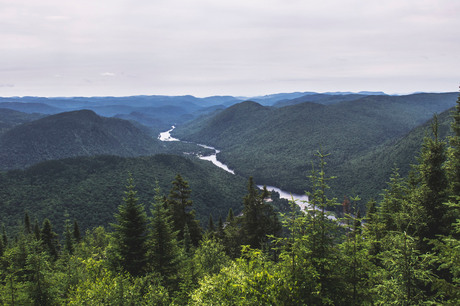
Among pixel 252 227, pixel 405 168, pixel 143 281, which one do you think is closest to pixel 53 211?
pixel 252 227

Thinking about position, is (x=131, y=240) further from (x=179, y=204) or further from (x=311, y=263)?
(x=179, y=204)

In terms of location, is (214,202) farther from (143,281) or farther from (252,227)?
(143,281)

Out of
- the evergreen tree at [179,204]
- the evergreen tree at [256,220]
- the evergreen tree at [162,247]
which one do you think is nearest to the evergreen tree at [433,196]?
the evergreen tree at [162,247]

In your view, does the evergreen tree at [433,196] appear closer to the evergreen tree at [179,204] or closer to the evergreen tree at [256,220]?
the evergreen tree at [256,220]

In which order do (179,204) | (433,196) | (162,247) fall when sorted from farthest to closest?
1. (179,204)
2. (162,247)
3. (433,196)

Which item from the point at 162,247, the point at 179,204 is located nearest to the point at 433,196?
the point at 162,247

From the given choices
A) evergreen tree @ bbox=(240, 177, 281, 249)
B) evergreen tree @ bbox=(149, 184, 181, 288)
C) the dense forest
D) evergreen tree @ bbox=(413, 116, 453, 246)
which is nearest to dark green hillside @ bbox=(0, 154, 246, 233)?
evergreen tree @ bbox=(240, 177, 281, 249)

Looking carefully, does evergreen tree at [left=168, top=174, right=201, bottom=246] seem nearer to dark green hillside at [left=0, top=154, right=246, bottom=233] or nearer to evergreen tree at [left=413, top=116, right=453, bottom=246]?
evergreen tree at [left=413, top=116, right=453, bottom=246]
